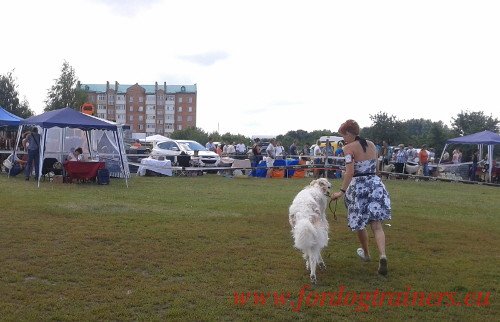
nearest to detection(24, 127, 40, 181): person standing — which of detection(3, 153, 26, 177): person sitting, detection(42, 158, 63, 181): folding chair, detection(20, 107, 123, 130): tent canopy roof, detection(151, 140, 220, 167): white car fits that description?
detection(42, 158, 63, 181): folding chair

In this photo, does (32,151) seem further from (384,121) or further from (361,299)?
(384,121)

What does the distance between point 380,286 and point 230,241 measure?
2.86 meters

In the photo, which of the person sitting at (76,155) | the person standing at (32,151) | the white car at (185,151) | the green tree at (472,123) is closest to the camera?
the person standing at (32,151)

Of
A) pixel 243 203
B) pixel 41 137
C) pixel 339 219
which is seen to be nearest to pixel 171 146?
pixel 41 137

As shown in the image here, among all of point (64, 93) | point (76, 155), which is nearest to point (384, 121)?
point (76, 155)

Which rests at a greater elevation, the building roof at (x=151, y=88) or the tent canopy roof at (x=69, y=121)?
the building roof at (x=151, y=88)

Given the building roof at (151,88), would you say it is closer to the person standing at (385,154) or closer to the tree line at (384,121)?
the tree line at (384,121)

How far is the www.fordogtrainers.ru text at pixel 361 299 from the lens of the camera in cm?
Result: 553

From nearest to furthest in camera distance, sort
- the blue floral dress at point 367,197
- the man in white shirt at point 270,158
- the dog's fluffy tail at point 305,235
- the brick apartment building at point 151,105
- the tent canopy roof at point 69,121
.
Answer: the dog's fluffy tail at point 305,235 < the blue floral dress at point 367,197 < the tent canopy roof at point 69,121 < the man in white shirt at point 270,158 < the brick apartment building at point 151,105

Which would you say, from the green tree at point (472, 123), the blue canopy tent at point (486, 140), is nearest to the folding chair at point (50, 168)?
the blue canopy tent at point (486, 140)

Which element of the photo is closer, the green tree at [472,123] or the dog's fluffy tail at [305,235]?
the dog's fluffy tail at [305,235]

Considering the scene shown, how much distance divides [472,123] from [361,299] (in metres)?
47.0

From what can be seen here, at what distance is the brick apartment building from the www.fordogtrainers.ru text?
12222cm

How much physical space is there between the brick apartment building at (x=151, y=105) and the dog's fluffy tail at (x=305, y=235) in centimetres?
12185
